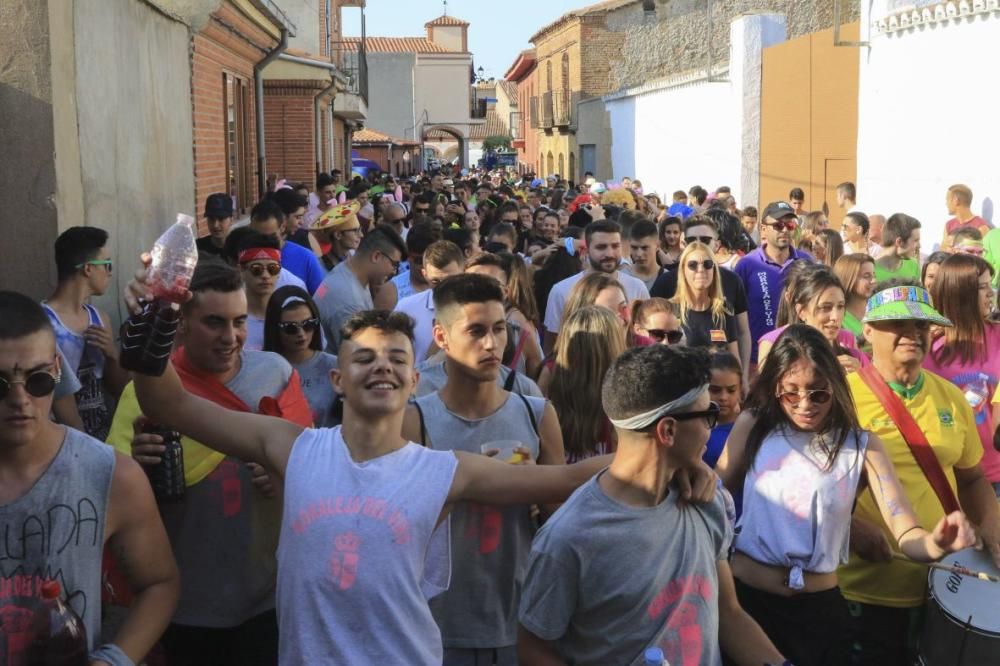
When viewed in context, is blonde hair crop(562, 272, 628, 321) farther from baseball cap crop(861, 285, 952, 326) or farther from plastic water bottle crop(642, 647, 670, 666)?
plastic water bottle crop(642, 647, 670, 666)

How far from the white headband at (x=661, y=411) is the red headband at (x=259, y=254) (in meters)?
3.48

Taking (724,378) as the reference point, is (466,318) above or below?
above

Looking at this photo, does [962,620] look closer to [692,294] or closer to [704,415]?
[704,415]

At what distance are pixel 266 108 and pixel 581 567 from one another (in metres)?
21.6

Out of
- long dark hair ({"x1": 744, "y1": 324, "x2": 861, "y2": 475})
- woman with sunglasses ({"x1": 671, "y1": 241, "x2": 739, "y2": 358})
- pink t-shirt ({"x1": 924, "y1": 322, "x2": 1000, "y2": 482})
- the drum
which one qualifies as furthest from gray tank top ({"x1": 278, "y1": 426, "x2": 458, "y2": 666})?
woman with sunglasses ({"x1": 671, "y1": 241, "x2": 739, "y2": 358})

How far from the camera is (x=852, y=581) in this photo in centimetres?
476

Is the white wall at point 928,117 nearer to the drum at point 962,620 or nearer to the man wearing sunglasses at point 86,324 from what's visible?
the drum at point 962,620

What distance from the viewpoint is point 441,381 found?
191 inches

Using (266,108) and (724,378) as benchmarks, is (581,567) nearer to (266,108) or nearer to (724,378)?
(724,378)

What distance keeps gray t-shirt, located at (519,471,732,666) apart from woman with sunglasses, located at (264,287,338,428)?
2217 mm

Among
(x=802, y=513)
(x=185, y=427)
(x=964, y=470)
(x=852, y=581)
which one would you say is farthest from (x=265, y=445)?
(x=964, y=470)

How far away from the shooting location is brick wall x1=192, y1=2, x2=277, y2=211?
11945mm

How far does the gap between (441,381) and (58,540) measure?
2.05m

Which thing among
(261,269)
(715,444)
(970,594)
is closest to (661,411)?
(970,594)
